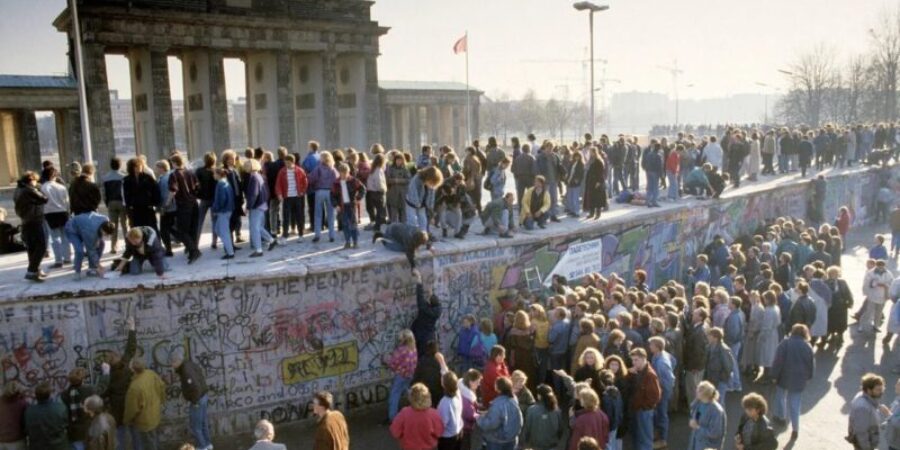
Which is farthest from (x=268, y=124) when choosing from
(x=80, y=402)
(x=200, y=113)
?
(x=80, y=402)

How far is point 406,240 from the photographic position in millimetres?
12656

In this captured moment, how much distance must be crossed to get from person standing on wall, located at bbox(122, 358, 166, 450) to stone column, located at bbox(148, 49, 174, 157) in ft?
79.9

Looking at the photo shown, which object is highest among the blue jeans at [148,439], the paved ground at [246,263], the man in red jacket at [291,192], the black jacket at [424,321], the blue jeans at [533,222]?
the man in red jacket at [291,192]

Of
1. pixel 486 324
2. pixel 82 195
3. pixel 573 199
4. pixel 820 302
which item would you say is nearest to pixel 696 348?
pixel 486 324

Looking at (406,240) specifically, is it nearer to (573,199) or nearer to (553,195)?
(553,195)

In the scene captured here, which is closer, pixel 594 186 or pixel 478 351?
pixel 478 351

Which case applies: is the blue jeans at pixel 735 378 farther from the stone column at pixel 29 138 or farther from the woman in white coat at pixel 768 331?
the stone column at pixel 29 138

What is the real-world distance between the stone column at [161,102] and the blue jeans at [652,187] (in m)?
22.3

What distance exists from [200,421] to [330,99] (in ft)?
96.5

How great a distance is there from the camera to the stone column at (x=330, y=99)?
1483 inches

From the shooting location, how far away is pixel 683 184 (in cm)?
2166

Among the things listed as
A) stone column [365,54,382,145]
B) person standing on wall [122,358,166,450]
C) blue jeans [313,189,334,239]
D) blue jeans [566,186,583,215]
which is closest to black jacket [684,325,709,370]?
blue jeans [566,186,583,215]

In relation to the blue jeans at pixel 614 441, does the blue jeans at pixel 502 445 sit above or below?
above

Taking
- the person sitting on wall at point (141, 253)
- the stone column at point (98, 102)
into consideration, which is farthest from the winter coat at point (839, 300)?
the stone column at point (98, 102)
